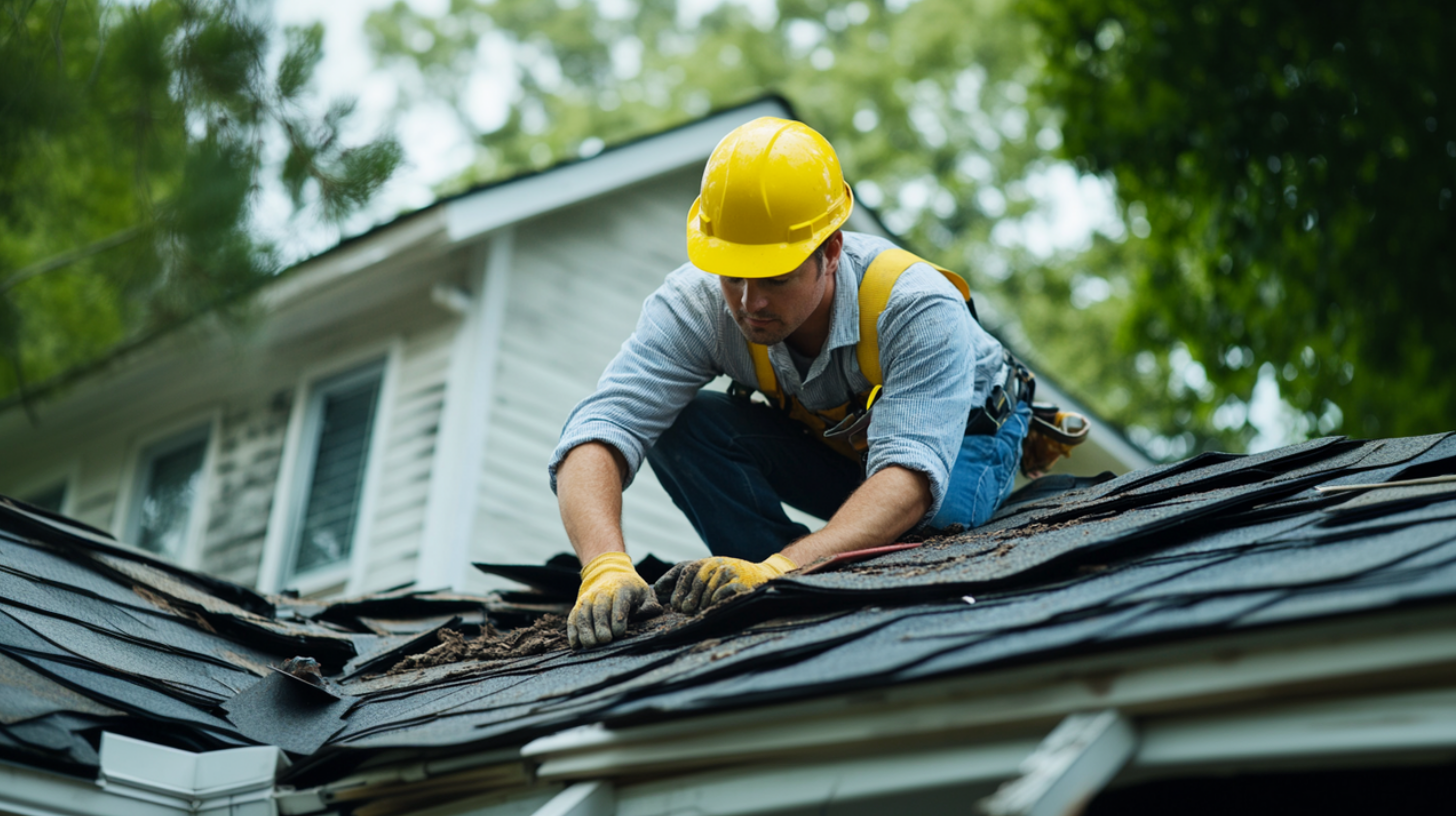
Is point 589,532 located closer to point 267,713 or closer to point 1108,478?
point 267,713

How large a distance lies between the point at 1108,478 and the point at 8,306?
24.1 ft

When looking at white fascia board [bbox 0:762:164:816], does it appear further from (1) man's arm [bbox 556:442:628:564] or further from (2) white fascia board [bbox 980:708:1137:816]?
(2) white fascia board [bbox 980:708:1137:816]

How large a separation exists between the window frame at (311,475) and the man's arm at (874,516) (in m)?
5.33

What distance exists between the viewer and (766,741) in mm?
2236

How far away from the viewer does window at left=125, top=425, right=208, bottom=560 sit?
965 centimetres

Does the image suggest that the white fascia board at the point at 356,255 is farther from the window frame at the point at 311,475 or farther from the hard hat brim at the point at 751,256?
the hard hat brim at the point at 751,256

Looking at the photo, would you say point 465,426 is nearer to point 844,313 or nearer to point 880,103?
point 844,313

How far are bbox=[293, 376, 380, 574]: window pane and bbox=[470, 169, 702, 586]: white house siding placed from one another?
101 cm

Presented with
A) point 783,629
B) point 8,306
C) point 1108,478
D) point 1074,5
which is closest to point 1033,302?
point 1074,5

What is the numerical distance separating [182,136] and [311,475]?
2.45 metres

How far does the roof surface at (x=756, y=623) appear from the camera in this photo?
2055 millimetres

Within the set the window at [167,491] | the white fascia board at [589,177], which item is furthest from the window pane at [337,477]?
the white fascia board at [589,177]

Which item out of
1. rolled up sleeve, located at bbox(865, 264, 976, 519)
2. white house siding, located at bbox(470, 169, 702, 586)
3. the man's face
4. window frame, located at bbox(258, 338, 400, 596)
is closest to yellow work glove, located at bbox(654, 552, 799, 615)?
rolled up sleeve, located at bbox(865, 264, 976, 519)

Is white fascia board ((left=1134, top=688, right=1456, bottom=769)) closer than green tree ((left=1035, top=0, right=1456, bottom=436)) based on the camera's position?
Yes
